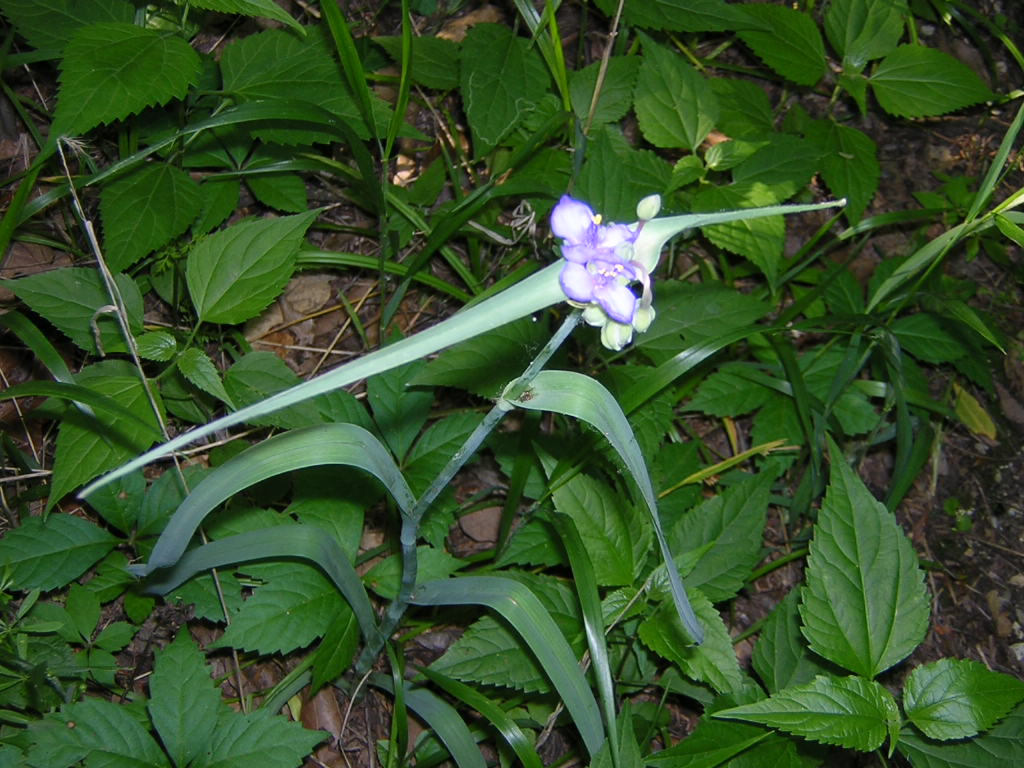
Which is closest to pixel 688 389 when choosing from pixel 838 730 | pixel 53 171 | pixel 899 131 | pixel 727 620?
pixel 727 620

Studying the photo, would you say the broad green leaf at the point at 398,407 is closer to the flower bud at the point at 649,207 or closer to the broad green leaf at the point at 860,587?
the broad green leaf at the point at 860,587

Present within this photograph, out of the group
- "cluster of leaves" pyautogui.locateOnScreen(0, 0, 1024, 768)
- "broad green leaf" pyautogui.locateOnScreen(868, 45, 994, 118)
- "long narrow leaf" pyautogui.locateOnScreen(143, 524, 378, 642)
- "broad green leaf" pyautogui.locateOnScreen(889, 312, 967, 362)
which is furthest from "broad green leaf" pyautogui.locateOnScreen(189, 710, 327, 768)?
"broad green leaf" pyautogui.locateOnScreen(868, 45, 994, 118)

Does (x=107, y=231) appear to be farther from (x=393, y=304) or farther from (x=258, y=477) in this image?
(x=258, y=477)

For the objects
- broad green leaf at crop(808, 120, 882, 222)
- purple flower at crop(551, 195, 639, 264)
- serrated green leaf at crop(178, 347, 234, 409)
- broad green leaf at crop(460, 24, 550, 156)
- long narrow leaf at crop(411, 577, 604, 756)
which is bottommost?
long narrow leaf at crop(411, 577, 604, 756)

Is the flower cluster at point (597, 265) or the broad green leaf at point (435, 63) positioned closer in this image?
the flower cluster at point (597, 265)

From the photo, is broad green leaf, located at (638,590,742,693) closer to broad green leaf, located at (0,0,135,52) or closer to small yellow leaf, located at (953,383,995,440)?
small yellow leaf, located at (953,383,995,440)

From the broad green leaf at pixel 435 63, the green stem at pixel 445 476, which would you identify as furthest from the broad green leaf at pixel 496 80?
the green stem at pixel 445 476
